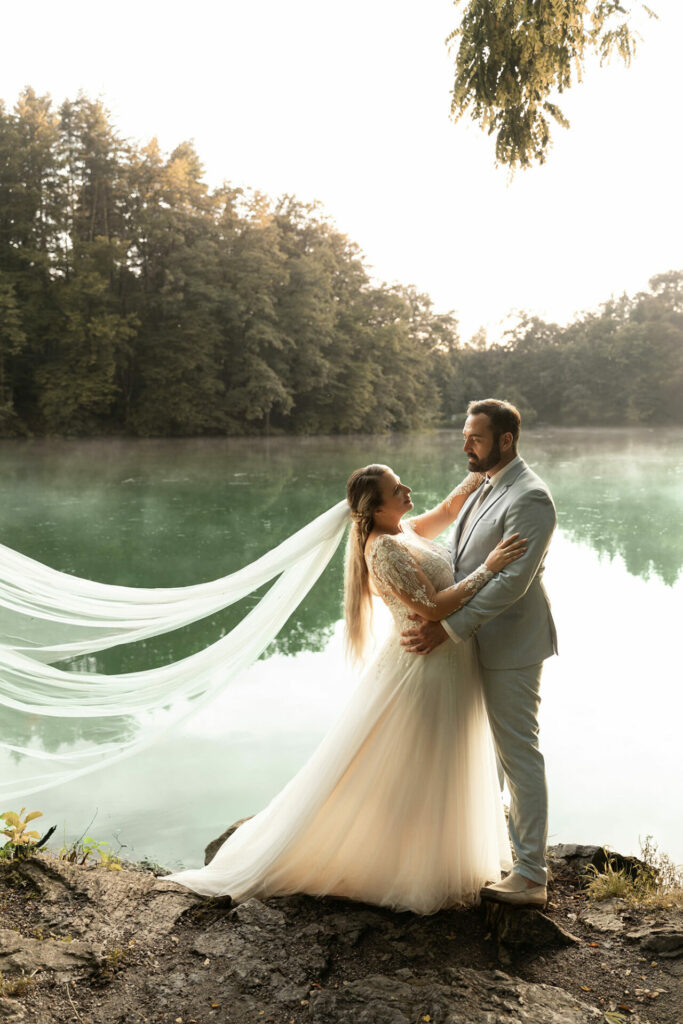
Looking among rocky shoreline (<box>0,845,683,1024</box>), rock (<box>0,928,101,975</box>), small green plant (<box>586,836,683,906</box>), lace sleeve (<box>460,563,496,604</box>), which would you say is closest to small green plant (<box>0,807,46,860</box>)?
rocky shoreline (<box>0,845,683,1024</box>)

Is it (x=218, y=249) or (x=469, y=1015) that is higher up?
(x=218, y=249)

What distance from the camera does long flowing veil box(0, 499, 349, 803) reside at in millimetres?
3580

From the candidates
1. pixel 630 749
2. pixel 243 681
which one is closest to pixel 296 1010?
pixel 630 749

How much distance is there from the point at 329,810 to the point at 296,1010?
783 mm

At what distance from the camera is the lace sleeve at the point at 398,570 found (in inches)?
110

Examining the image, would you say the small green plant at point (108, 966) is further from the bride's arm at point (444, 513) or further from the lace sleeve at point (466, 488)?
the lace sleeve at point (466, 488)

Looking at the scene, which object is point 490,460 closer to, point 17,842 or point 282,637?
point 17,842

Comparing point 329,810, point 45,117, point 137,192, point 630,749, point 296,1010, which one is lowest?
point 630,749

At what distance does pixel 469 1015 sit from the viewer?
2135mm

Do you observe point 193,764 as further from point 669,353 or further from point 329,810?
point 669,353

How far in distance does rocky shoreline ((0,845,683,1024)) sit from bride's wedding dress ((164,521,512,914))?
4.0 inches

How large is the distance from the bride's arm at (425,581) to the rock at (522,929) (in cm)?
98

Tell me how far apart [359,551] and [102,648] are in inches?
59.1

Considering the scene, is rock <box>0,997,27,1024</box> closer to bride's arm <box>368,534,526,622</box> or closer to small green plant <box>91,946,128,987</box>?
small green plant <box>91,946,128,987</box>
